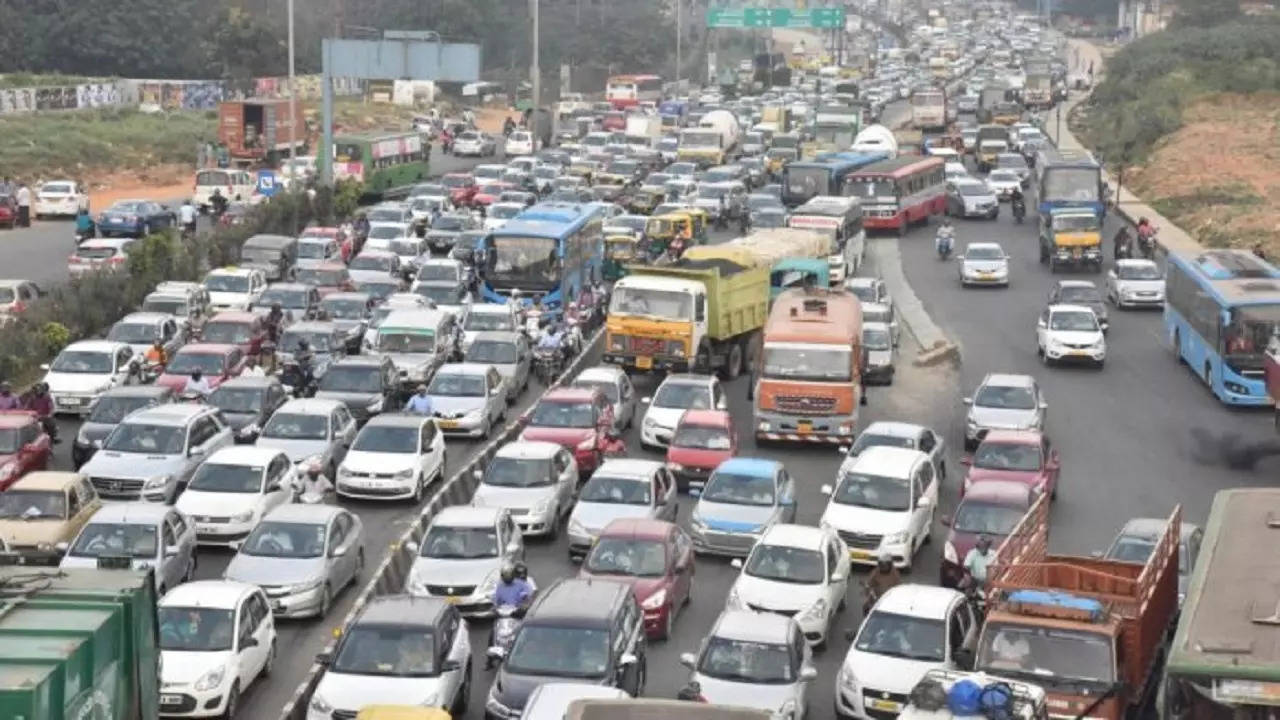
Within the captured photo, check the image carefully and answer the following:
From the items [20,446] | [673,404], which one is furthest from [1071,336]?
[20,446]

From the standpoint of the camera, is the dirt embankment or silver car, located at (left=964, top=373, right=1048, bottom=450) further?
the dirt embankment

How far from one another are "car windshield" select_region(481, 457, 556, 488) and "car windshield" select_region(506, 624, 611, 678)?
844 centimetres

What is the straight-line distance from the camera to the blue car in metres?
60.2

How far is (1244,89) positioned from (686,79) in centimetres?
6442

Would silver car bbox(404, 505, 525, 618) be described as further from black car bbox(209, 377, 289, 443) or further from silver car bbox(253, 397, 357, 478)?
black car bbox(209, 377, 289, 443)

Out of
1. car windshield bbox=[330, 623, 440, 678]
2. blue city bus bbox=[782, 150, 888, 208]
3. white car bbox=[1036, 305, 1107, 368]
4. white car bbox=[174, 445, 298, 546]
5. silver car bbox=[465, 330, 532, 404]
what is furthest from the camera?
blue city bus bbox=[782, 150, 888, 208]

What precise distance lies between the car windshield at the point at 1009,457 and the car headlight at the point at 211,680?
46.4 ft

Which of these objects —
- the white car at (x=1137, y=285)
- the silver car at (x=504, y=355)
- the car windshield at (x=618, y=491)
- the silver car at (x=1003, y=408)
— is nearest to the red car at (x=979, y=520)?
the car windshield at (x=618, y=491)

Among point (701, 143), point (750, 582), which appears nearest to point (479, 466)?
point (750, 582)

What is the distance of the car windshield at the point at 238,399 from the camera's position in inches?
1341

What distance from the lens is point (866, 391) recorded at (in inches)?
1645

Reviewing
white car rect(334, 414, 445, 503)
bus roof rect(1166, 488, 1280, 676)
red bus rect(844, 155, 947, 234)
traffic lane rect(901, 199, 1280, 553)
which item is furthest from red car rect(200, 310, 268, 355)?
red bus rect(844, 155, 947, 234)

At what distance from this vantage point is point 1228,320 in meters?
40.1

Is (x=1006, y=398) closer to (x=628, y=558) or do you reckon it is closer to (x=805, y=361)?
(x=805, y=361)
